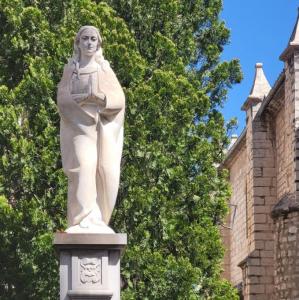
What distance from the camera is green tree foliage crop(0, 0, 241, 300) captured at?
1773 centimetres

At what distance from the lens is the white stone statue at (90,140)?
30.9 ft

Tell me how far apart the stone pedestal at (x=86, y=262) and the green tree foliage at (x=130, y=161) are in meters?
8.01

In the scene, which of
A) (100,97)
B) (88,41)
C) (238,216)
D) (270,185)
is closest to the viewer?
(100,97)

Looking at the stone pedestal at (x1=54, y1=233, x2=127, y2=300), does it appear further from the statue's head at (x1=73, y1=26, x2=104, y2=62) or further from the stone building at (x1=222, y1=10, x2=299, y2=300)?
the stone building at (x1=222, y1=10, x2=299, y2=300)

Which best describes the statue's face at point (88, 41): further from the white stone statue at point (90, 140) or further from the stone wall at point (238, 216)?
the stone wall at point (238, 216)

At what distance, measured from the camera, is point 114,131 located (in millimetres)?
9570

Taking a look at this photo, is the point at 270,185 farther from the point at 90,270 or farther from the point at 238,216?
the point at 90,270

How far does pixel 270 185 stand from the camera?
91.1 ft

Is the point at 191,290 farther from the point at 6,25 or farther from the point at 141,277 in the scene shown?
the point at 6,25

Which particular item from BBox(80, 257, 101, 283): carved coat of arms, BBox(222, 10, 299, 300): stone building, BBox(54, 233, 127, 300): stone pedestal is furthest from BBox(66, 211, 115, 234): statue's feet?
BBox(222, 10, 299, 300): stone building

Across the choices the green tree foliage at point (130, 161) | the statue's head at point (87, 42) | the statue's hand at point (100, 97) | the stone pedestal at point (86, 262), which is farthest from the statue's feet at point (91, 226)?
the green tree foliage at point (130, 161)

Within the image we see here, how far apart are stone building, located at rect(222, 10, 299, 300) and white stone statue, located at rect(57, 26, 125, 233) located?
12.9 m

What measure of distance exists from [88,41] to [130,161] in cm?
897

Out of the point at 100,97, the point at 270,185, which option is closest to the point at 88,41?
the point at 100,97
